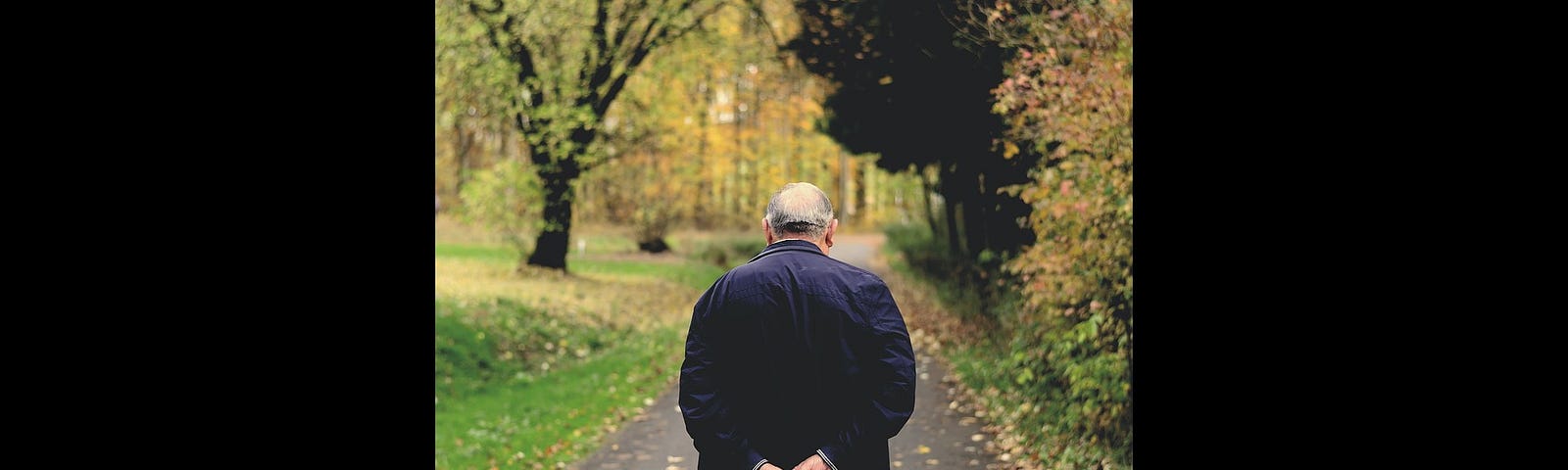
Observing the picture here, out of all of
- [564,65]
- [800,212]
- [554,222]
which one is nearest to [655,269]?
[554,222]

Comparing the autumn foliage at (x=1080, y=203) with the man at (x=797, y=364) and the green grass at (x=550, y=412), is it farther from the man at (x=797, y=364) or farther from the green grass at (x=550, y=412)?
the green grass at (x=550, y=412)

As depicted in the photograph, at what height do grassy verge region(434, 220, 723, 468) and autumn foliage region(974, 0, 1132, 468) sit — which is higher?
autumn foliage region(974, 0, 1132, 468)

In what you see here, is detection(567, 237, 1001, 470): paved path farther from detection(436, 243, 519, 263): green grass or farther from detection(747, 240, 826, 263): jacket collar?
detection(436, 243, 519, 263): green grass

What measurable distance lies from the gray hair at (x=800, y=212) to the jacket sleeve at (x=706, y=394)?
0.31m

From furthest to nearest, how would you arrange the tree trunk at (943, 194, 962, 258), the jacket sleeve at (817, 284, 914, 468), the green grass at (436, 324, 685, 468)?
the tree trunk at (943, 194, 962, 258), the green grass at (436, 324, 685, 468), the jacket sleeve at (817, 284, 914, 468)

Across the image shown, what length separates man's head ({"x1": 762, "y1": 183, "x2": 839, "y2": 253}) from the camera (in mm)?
3424

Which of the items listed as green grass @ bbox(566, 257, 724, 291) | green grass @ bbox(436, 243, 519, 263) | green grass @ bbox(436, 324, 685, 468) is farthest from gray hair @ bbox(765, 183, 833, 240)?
green grass @ bbox(566, 257, 724, 291)

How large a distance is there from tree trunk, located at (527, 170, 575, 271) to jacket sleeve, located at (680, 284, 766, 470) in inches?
479

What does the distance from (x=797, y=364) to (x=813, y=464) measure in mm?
319

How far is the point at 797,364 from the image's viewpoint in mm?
3350

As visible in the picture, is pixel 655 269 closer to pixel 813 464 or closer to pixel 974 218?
pixel 974 218
